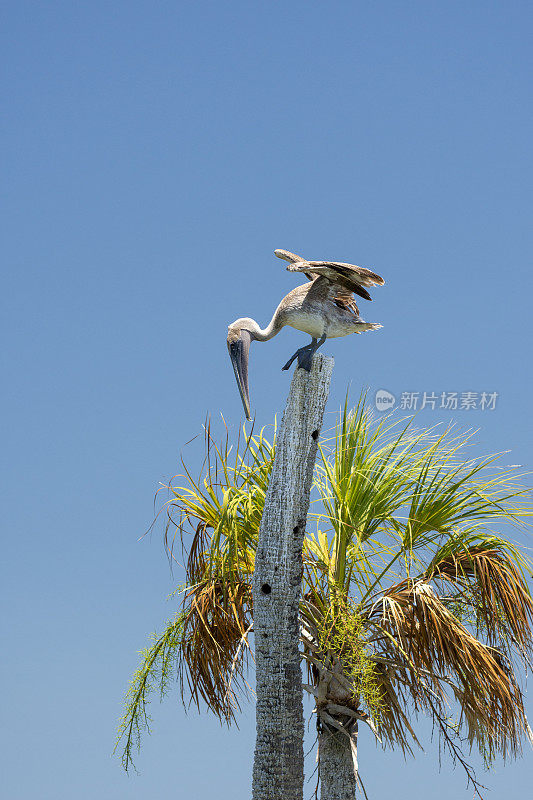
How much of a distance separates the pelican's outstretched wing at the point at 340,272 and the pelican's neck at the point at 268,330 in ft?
1.21

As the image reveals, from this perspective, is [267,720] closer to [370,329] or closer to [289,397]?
[289,397]

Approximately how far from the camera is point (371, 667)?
6172 millimetres

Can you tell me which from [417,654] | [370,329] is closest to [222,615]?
[417,654]

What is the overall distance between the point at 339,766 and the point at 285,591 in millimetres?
1359

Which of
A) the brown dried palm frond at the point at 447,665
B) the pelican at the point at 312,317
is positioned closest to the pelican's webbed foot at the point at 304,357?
the pelican at the point at 312,317

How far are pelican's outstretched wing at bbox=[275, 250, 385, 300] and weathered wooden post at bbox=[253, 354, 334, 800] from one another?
1.62 feet

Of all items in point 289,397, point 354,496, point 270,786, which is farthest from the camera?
point 354,496

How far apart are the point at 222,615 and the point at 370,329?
2.17m

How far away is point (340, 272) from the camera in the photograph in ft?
20.2

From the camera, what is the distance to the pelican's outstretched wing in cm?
608

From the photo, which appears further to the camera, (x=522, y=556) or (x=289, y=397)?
(x=522, y=556)

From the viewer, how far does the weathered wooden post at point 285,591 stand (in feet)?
19.0

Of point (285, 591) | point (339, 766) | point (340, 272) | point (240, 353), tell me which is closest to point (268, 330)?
point (240, 353)

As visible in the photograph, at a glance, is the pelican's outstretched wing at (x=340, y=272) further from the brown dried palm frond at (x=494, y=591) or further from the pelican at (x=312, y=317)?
the brown dried palm frond at (x=494, y=591)
